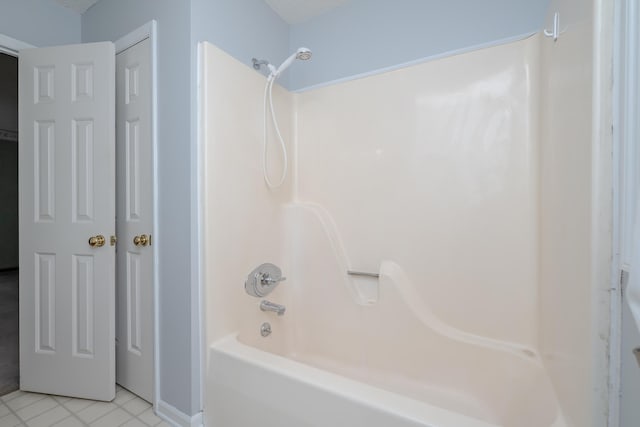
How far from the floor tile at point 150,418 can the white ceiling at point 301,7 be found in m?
2.42

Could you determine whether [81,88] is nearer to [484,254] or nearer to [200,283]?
[200,283]

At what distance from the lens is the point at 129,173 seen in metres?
1.47

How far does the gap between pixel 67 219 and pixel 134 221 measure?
0.36 m

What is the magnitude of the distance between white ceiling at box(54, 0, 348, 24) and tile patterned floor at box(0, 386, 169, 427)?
91.3 inches

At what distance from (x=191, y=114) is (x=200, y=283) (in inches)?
30.9

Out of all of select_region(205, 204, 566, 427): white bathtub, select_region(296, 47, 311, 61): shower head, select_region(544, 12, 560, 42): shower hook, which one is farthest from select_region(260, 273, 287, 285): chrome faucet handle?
select_region(544, 12, 560, 42): shower hook

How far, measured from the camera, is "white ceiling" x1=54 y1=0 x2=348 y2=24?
65.2 inches

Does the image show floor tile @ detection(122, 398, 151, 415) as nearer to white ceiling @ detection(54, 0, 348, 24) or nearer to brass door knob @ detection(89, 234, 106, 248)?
brass door knob @ detection(89, 234, 106, 248)

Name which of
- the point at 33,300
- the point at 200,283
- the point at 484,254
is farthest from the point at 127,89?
the point at 484,254

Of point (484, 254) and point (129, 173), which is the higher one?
point (129, 173)

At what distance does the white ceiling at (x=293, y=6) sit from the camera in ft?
5.43

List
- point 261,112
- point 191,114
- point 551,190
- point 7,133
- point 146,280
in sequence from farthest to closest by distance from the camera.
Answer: point 7,133 → point 261,112 → point 146,280 → point 191,114 → point 551,190

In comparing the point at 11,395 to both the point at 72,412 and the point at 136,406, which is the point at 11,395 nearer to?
the point at 72,412

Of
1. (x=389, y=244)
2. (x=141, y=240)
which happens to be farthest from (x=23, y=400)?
(x=389, y=244)
